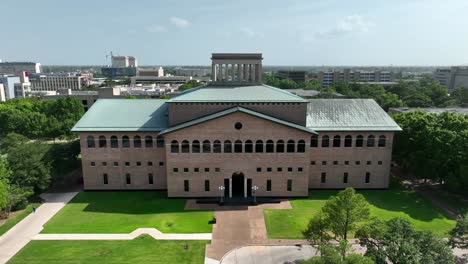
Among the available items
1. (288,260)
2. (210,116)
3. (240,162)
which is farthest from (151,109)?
(288,260)

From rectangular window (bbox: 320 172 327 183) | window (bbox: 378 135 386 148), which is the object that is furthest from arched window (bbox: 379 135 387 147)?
rectangular window (bbox: 320 172 327 183)

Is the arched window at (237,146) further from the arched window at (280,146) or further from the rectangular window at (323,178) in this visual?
the rectangular window at (323,178)

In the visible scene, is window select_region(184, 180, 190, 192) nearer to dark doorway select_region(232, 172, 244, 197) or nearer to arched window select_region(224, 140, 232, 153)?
dark doorway select_region(232, 172, 244, 197)

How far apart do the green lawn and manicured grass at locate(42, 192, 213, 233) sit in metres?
8.89

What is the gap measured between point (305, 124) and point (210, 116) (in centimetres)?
1394

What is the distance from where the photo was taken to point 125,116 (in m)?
51.8

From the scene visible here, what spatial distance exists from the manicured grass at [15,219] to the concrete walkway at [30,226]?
54 centimetres

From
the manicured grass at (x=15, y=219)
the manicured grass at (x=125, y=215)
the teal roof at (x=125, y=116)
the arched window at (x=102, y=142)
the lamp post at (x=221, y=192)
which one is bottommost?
the manicured grass at (x=15, y=219)

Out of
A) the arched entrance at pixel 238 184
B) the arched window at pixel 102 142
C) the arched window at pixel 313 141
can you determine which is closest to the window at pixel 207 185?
the arched entrance at pixel 238 184

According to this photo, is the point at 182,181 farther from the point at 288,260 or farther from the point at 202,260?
the point at 288,260

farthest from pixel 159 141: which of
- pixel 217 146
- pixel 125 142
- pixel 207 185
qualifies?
pixel 207 185

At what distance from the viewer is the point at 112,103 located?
55594mm

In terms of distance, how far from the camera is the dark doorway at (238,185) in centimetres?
4875

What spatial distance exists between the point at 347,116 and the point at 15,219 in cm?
4854
